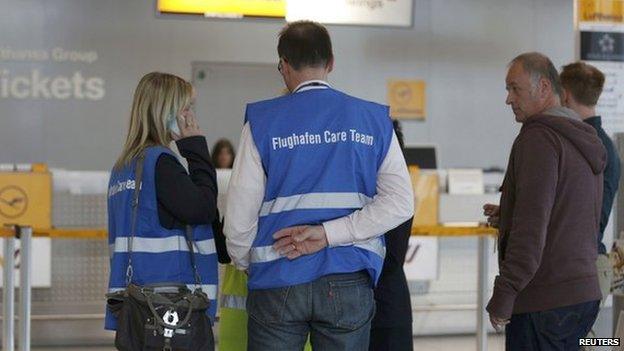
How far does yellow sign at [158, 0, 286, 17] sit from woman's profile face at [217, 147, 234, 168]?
4.09 feet

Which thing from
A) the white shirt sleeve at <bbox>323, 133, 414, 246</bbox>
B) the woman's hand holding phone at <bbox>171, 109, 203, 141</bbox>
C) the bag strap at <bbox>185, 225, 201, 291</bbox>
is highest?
the woman's hand holding phone at <bbox>171, 109, 203, 141</bbox>

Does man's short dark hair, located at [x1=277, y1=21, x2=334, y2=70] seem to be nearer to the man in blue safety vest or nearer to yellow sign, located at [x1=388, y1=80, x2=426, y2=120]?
the man in blue safety vest

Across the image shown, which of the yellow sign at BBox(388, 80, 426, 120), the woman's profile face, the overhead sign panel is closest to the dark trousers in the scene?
the overhead sign panel

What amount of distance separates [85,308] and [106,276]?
0.82 ft

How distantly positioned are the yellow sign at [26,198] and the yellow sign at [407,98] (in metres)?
4.68

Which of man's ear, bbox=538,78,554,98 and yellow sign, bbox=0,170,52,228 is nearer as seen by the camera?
man's ear, bbox=538,78,554,98

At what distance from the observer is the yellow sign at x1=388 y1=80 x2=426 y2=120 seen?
34.3ft

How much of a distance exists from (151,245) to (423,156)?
23.7ft

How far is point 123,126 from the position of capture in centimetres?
978

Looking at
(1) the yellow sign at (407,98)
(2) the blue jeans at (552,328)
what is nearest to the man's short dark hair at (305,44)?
(2) the blue jeans at (552,328)

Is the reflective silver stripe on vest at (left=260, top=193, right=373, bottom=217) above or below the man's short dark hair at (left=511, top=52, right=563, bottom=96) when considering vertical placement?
below

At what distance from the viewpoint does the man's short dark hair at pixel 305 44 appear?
2.63 metres

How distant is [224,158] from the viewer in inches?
351

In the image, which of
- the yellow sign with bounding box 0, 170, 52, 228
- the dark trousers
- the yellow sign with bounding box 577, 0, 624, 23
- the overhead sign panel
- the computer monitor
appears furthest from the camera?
the computer monitor
